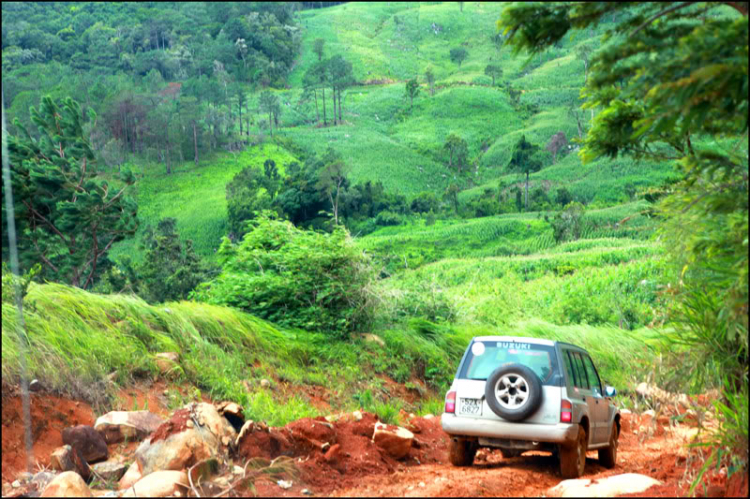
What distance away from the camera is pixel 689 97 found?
423 cm

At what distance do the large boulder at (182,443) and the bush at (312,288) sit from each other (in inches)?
276

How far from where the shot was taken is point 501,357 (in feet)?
24.9

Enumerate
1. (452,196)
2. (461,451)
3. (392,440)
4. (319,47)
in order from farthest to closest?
(319,47) < (452,196) < (392,440) < (461,451)

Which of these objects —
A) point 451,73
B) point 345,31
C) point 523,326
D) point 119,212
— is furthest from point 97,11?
point 523,326

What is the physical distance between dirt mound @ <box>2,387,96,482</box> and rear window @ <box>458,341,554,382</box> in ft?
13.9

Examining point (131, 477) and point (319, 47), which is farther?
point (319, 47)

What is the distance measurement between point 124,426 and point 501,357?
13.1 feet

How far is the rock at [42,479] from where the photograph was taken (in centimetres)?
621

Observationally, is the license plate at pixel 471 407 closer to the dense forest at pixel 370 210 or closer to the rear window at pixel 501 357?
the rear window at pixel 501 357

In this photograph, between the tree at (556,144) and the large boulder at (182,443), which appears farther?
the tree at (556,144)

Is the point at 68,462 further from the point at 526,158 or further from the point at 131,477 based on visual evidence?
the point at 526,158

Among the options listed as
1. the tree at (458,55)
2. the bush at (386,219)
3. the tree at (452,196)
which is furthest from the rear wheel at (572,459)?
the tree at (458,55)

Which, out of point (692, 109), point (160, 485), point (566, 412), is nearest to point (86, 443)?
point (160, 485)

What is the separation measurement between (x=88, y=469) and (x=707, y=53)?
6.12 meters
